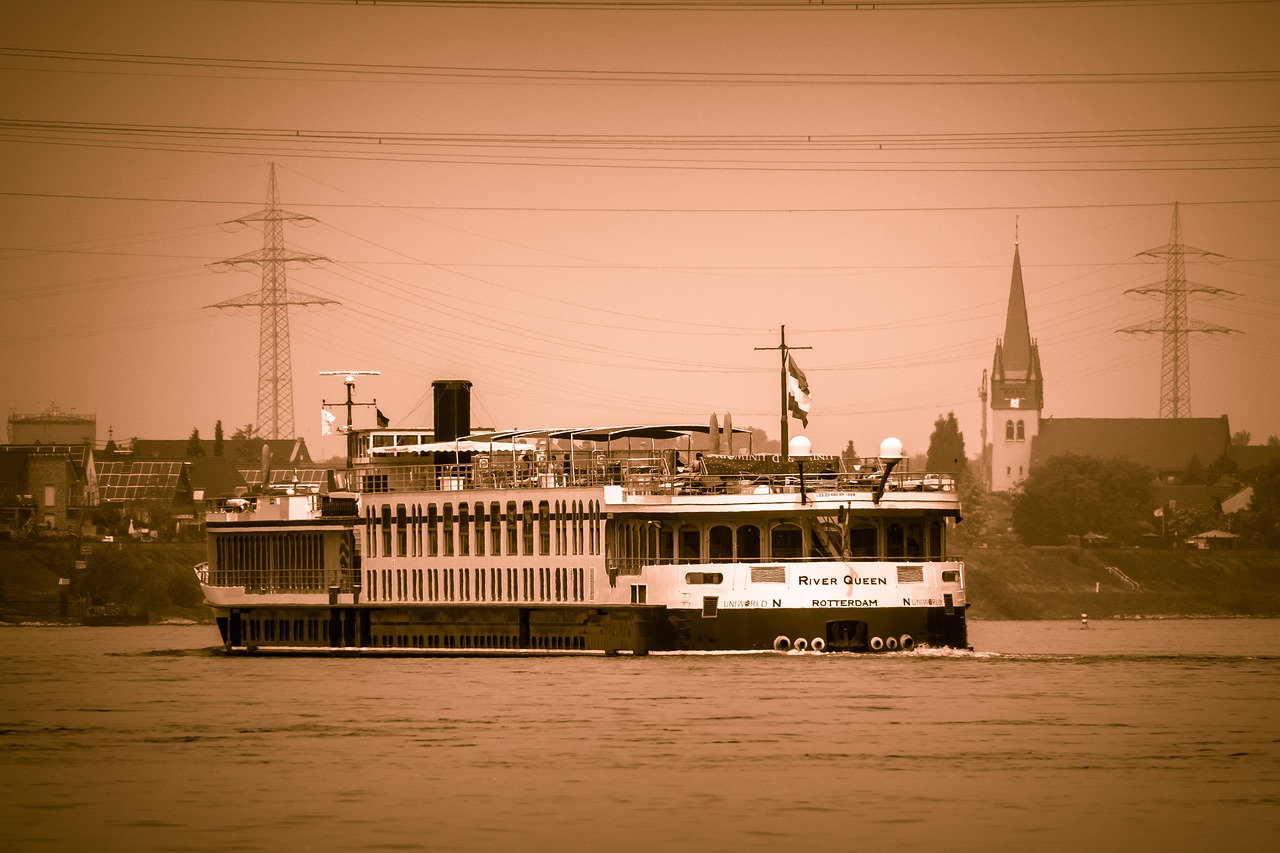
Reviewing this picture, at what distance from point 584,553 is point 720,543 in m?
5.53

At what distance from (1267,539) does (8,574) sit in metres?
90.0

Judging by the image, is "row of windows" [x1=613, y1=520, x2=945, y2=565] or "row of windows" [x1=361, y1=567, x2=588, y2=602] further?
"row of windows" [x1=361, y1=567, x2=588, y2=602]

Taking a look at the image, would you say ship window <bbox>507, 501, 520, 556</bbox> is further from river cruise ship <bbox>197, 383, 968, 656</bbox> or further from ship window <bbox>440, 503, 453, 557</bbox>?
ship window <bbox>440, 503, 453, 557</bbox>

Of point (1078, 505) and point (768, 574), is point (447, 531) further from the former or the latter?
point (1078, 505)

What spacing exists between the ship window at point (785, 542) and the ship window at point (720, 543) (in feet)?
4.85

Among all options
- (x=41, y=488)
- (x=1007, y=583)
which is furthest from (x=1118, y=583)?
(x=41, y=488)

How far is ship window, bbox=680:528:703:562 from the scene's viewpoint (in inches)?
2768

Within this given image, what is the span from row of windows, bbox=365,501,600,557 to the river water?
4699 mm

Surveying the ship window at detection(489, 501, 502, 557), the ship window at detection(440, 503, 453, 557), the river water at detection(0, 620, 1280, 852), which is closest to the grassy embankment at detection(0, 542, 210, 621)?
the ship window at detection(440, 503, 453, 557)

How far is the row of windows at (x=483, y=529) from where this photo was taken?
241 feet

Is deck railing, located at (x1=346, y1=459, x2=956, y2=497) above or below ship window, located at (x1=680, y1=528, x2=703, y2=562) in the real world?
above

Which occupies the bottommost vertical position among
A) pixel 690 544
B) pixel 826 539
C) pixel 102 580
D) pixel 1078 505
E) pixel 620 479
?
pixel 102 580

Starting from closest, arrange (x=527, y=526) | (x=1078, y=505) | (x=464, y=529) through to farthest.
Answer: (x=527, y=526), (x=464, y=529), (x=1078, y=505)

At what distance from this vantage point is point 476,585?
76312 mm
